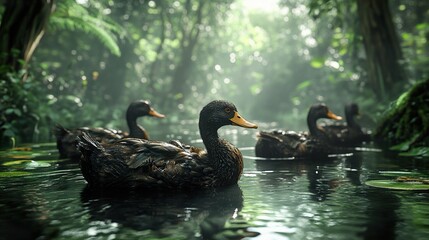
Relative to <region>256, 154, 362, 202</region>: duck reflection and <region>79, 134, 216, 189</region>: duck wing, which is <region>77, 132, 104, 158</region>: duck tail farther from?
<region>256, 154, 362, 202</region>: duck reflection

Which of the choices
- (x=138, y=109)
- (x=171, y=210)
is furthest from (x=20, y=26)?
(x=171, y=210)

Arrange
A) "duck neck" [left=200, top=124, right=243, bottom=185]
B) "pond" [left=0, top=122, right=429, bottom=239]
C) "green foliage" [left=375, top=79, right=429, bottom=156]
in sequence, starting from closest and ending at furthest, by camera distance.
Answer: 1. "pond" [left=0, top=122, right=429, bottom=239]
2. "duck neck" [left=200, top=124, right=243, bottom=185]
3. "green foliage" [left=375, top=79, right=429, bottom=156]

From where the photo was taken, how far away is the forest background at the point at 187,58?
41.7 feet

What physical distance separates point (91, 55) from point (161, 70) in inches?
464

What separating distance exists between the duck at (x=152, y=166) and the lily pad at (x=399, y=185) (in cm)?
172

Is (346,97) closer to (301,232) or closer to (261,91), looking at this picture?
(261,91)

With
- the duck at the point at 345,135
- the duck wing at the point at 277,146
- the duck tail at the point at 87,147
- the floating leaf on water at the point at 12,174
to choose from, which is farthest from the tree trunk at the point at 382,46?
the floating leaf on water at the point at 12,174

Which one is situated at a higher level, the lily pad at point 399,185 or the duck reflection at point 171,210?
the lily pad at point 399,185

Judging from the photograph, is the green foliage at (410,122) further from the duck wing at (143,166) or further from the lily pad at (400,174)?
the duck wing at (143,166)

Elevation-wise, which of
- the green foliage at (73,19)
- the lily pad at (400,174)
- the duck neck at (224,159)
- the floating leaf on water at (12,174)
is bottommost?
the lily pad at (400,174)

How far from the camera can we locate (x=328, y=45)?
37.3 meters

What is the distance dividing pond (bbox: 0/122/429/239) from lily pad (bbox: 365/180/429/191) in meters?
0.08

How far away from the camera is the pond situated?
3674mm

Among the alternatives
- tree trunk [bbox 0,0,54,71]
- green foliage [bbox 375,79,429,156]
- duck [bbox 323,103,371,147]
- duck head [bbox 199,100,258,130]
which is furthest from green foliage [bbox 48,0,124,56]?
duck head [bbox 199,100,258,130]
